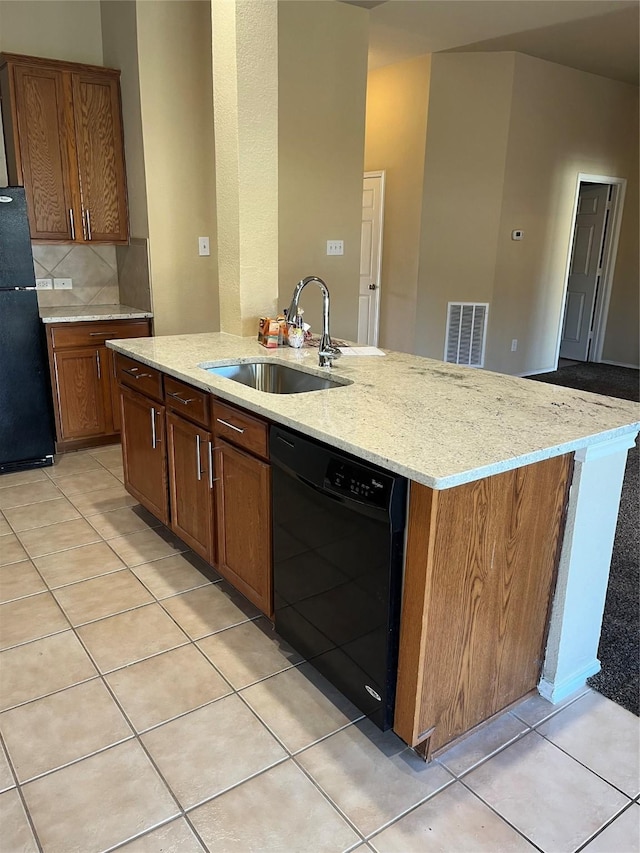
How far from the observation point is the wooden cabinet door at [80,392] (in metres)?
3.95

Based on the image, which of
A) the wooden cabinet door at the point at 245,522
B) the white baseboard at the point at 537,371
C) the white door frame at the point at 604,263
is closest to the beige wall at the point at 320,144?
the wooden cabinet door at the point at 245,522

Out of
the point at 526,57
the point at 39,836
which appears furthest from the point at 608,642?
the point at 526,57

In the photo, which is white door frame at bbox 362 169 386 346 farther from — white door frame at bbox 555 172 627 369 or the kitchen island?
the kitchen island

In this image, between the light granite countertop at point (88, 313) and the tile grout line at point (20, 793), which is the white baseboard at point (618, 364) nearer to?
the light granite countertop at point (88, 313)

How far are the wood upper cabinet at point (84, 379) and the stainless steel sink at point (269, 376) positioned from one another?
4.69 feet

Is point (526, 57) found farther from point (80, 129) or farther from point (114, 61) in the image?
point (80, 129)

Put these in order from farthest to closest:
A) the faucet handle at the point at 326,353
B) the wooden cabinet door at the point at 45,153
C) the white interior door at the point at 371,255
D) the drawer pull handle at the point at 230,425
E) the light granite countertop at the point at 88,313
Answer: the white interior door at the point at 371,255, the light granite countertop at the point at 88,313, the wooden cabinet door at the point at 45,153, the faucet handle at the point at 326,353, the drawer pull handle at the point at 230,425

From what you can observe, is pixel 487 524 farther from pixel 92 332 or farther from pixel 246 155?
pixel 92 332

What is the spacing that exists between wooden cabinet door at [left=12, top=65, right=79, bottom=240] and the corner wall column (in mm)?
3499

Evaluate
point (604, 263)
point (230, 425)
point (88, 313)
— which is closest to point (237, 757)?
point (230, 425)

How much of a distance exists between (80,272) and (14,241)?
98cm

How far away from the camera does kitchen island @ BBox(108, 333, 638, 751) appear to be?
1526 mm

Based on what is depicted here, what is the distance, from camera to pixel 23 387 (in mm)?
3725

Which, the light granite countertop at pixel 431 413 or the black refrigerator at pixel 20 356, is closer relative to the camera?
the light granite countertop at pixel 431 413
